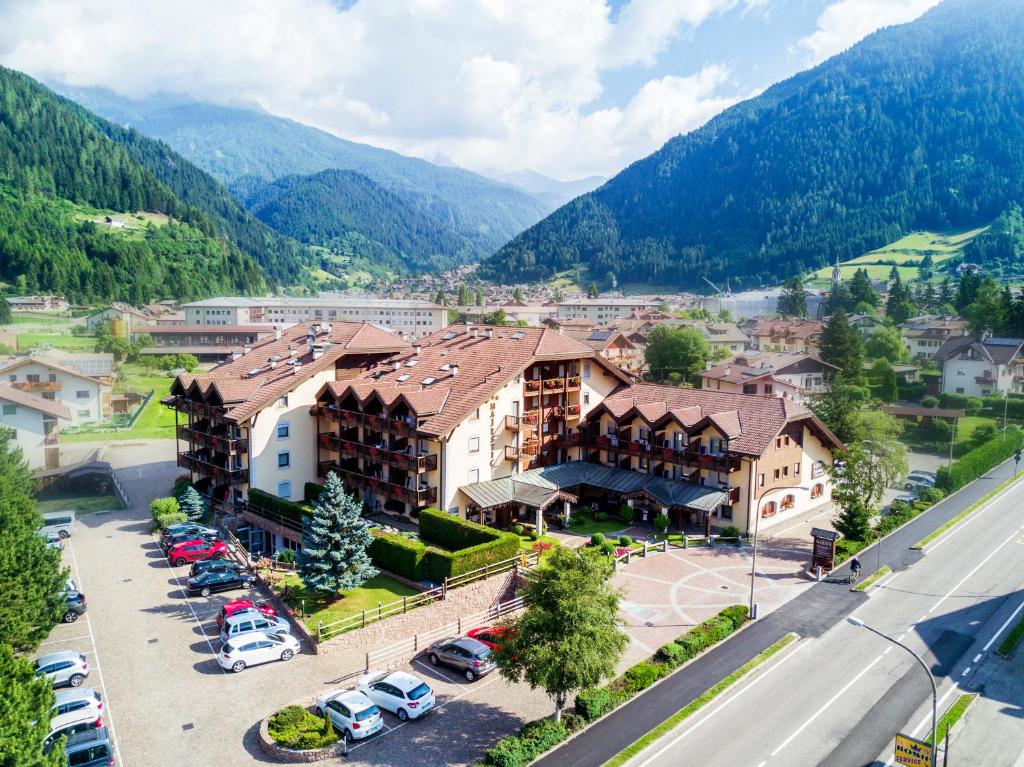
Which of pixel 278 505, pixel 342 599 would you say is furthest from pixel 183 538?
pixel 342 599

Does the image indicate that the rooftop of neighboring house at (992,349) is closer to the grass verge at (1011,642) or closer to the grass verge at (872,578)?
the grass verge at (872,578)

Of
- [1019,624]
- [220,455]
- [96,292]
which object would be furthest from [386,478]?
[96,292]

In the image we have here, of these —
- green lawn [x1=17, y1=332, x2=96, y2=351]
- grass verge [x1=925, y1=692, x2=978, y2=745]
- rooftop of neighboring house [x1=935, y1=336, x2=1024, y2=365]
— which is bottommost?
grass verge [x1=925, y1=692, x2=978, y2=745]

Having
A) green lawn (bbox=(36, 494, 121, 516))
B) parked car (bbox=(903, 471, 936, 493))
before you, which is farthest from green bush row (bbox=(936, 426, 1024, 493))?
green lawn (bbox=(36, 494, 121, 516))

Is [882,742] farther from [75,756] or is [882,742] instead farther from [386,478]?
[386,478]

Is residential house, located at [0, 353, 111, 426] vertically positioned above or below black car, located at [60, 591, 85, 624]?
above

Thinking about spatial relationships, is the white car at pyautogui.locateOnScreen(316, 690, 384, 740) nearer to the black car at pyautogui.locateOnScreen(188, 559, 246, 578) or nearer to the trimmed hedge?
the black car at pyautogui.locateOnScreen(188, 559, 246, 578)
